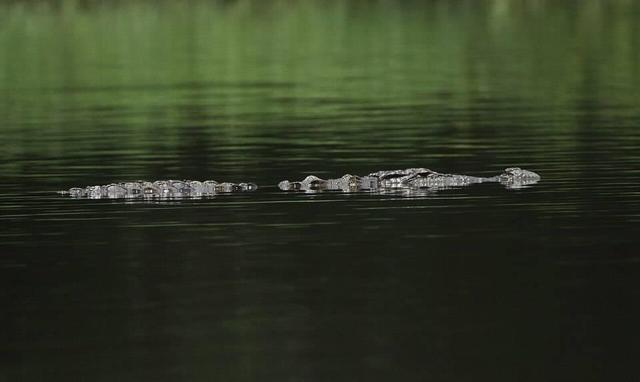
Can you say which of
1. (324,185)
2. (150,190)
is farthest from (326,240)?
(150,190)

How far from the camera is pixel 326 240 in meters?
29.5

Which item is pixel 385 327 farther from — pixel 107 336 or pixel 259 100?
pixel 259 100

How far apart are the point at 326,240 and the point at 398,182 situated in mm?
7568

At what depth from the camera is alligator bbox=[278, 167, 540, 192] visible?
3669 cm

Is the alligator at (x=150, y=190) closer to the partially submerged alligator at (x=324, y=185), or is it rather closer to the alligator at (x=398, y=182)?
the partially submerged alligator at (x=324, y=185)

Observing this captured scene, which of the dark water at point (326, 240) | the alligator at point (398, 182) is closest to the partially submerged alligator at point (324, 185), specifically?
the alligator at point (398, 182)

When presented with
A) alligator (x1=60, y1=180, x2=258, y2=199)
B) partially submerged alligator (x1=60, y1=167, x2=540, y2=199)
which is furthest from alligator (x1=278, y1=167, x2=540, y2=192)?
alligator (x1=60, y1=180, x2=258, y2=199)

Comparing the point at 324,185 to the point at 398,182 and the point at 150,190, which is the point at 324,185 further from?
the point at 150,190

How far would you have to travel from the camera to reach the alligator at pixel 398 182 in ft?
120

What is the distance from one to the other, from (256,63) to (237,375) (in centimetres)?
6899

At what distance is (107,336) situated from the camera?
22.5 metres

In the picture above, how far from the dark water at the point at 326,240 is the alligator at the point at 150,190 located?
26.2 inches

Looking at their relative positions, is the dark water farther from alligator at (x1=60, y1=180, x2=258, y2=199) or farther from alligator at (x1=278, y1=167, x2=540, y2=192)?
alligator at (x1=278, y1=167, x2=540, y2=192)

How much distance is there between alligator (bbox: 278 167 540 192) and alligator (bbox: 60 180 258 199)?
158 cm
